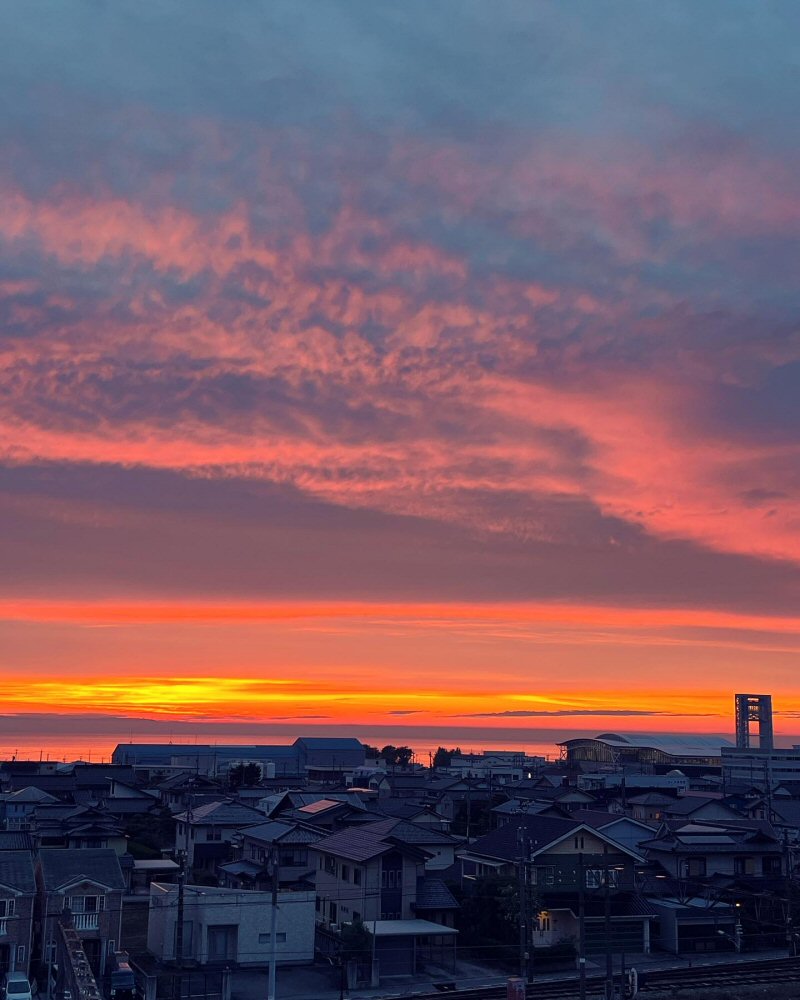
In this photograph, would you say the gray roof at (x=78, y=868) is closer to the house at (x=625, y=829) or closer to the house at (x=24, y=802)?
the house at (x=625, y=829)

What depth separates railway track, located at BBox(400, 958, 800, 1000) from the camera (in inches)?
1305

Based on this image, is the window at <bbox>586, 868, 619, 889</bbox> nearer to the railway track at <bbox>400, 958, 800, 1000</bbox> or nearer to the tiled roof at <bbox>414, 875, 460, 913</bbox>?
the tiled roof at <bbox>414, 875, 460, 913</bbox>

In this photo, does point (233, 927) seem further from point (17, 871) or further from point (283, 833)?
point (283, 833)

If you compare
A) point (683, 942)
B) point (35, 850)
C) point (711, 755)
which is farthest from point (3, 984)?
point (711, 755)

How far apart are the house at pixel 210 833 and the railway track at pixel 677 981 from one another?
100.0 feet

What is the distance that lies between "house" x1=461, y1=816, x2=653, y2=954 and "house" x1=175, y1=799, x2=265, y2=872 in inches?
695

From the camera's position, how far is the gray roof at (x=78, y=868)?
125 feet

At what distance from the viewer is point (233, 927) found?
38594 mm

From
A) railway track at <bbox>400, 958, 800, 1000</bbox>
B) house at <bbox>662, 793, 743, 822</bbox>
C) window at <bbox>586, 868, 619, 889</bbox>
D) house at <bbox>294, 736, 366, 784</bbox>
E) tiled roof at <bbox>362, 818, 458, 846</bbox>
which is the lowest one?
house at <bbox>294, 736, 366, 784</bbox>

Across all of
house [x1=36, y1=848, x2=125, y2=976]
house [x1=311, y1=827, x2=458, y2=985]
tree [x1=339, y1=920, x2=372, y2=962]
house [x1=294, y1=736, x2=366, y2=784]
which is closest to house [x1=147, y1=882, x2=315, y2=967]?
tree [x1=339, y1=920, x2=372, y2=962]

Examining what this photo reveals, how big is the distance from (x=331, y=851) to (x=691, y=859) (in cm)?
1865

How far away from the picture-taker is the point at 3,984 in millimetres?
33844

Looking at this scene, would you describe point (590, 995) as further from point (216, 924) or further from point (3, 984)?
point (3, 984)

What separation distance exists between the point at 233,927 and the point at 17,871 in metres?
8.54
